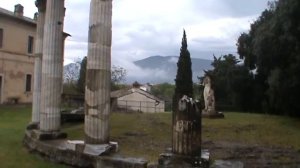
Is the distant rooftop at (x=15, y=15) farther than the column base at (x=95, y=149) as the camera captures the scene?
Yes

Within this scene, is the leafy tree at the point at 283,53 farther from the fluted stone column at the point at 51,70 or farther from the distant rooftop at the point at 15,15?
the distant rooftop at the point at 15,15

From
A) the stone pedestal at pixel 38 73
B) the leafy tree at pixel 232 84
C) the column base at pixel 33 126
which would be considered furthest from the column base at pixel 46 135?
the leafy tree at pixel 232 84

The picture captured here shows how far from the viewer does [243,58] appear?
142 feet

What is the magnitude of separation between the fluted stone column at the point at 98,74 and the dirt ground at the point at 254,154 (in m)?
3.42

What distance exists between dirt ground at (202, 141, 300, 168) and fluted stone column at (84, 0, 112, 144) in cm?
A: 342

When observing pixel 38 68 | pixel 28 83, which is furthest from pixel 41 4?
pixel 28 83

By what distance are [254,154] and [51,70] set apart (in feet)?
24.0

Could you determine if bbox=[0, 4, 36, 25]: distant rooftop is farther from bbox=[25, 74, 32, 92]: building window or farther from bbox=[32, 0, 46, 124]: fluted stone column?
bbox=[32, 0, 46, 124]: fluted stone column

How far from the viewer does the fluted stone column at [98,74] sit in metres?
12.5

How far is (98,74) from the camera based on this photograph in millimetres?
12523

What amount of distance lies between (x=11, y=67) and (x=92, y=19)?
30185 millimetres

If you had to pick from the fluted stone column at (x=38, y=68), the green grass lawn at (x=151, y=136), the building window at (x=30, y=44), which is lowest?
the green grass lawn at (x=151, y=136)

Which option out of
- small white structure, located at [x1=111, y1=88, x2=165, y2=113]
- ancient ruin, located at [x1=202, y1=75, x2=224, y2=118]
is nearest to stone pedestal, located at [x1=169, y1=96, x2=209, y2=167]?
ancient ruin, located at [x1=202, y1=75, x2=224, y2=118]

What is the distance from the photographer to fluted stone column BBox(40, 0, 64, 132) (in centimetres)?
1570
